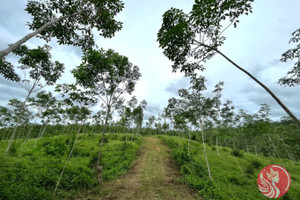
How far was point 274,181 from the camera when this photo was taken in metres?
3.36

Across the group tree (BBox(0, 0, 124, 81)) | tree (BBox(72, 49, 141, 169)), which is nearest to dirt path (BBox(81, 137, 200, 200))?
tree (BBox(72, 49, 141, 169))

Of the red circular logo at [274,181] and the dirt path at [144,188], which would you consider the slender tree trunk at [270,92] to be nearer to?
the red circular logo at [274,181]

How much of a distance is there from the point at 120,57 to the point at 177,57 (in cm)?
647

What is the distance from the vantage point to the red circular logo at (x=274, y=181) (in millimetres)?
3164

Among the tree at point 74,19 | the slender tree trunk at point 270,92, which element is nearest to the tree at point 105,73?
the tree at point 74,19

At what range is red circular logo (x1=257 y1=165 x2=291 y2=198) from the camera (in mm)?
3164

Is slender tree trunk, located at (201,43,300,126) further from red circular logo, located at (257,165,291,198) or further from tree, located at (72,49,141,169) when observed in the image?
tree, located at (72,49,141,169)

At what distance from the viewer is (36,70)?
963cm

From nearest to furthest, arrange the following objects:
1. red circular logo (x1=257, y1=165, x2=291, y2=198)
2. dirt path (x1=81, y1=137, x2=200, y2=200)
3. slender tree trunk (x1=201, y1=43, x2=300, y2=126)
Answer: slender tree trunk (x1=201, y1=43, x2=300, y2=126)
red circular logo (x1=257, y1=165, x2=291, y2=198)
dirt path (x1=81, y1=137, x2=200, y2=200)

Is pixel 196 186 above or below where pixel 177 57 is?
below

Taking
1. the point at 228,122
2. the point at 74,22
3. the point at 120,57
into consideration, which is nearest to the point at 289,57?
the point at 120,57

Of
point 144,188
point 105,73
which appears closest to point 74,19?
point 105,73

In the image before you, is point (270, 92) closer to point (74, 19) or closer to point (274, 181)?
point (274, 181)

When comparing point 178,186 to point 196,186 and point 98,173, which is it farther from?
point 98,173
